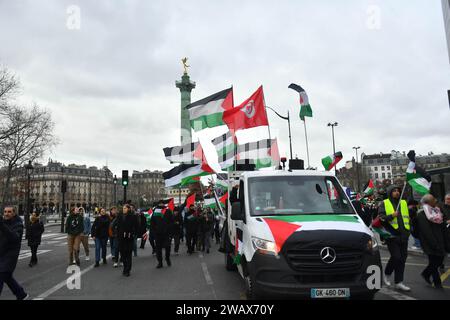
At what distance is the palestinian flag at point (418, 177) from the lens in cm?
755

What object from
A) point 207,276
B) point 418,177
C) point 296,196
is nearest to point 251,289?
point 296,196

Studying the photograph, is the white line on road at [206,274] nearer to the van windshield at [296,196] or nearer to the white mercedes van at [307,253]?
the white mercedes van at [307,253]

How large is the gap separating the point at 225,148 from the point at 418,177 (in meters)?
7.51

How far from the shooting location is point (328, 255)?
16.0 ft

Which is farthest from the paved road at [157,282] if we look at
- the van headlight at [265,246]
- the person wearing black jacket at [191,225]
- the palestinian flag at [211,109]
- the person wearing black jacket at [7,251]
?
the palestinian flag at [211,109]

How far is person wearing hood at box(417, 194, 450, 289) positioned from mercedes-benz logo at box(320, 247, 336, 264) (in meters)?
3.12

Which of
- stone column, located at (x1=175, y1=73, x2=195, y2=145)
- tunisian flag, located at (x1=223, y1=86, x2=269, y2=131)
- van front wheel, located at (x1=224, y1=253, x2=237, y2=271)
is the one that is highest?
stone column, located at (x1=175, y1=73, x2=195, y2=145)

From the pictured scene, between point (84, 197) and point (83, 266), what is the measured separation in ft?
468

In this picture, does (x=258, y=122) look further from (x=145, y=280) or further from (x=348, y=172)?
(x=348, y=172)

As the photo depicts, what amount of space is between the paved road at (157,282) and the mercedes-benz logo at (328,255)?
193cm

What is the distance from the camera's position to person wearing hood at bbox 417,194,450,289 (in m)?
6.84

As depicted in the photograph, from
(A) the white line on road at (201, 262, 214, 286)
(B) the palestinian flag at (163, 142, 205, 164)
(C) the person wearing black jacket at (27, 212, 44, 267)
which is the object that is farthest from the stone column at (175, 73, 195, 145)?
(A) the white line on road at (201, 262, 214, 286)

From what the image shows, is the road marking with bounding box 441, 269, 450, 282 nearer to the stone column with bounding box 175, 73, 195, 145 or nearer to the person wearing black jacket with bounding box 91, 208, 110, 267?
the person wearing black jacket with bounding box 91, 208, 110, 267
